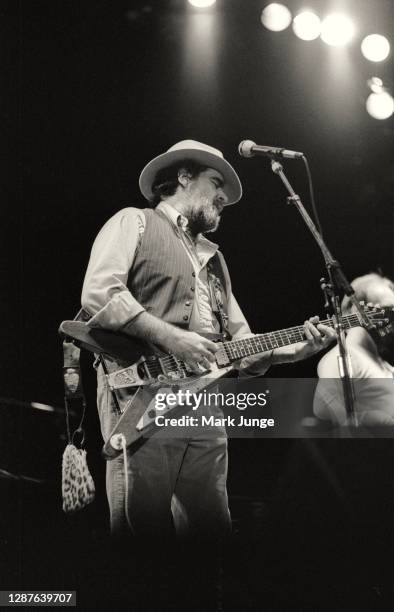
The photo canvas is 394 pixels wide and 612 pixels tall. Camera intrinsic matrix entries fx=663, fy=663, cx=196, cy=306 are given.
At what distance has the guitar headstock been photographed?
7.75ft

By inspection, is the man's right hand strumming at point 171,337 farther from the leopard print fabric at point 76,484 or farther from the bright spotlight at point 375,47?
the bright spotlight at point 375,47

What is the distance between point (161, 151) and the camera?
2.70 m

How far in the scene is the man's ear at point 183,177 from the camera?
2.50 m

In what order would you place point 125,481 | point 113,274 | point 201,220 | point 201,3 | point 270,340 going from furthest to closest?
point 201,3
point 201,220
point 270,340
point 113,274
point 125,481

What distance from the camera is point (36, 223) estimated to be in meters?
2.72

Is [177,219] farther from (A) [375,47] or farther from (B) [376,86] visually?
(A) [375,47]

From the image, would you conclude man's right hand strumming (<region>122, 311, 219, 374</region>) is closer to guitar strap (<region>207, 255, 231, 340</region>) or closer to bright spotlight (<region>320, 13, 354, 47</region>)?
guitar strap (<region>207, 255, 231, 340</region>)

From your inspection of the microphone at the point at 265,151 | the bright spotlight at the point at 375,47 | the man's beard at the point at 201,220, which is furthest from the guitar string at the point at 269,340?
the bright spotlight at the point at 375,47

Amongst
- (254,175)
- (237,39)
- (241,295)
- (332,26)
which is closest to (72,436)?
(241,295)

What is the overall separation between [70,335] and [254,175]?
3.29 ft

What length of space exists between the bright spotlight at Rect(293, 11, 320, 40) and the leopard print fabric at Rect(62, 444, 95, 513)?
2.00 m

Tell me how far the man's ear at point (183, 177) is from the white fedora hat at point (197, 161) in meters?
0.04

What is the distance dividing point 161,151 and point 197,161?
0.23 metres

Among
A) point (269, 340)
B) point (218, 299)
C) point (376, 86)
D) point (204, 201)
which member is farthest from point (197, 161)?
point (376, 86)
